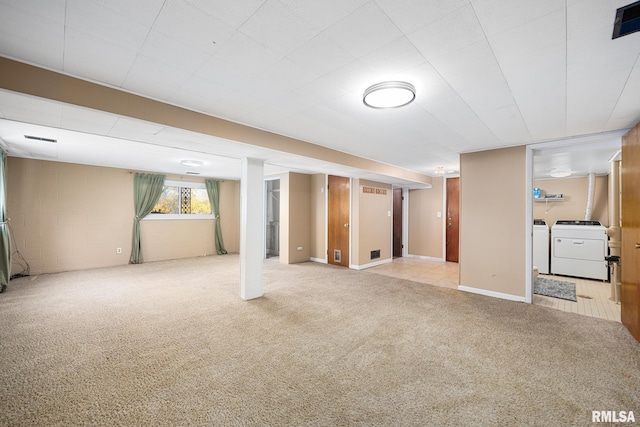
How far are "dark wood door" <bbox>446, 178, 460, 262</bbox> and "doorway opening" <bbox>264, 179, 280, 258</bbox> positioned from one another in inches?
188

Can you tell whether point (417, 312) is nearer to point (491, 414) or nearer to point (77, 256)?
point (491, 414)

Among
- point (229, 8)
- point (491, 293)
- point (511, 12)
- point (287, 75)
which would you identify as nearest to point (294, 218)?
point (491, 293)

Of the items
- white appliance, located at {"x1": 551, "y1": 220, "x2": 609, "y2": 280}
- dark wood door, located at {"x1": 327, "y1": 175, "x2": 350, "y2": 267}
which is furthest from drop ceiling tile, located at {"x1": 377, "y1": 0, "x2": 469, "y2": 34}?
white appliance, located at {"x1": 551, "y1": 220, "x2": 609, "y2": 280}

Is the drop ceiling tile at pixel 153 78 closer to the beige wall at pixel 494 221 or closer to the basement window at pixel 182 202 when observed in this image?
the beige wall at pixel 494 221

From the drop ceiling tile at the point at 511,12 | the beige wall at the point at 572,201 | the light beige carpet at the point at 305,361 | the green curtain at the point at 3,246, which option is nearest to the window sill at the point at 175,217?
the green curtain at the point at 3,246

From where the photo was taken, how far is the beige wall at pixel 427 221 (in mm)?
7184

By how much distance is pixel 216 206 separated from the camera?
780 cm

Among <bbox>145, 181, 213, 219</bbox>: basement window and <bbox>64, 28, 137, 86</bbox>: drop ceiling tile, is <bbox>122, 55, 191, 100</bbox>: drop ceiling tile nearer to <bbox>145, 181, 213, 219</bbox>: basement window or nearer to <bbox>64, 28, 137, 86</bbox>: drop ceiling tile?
<bbox>64, 28, 137, 86</bbox>: drop ceiling tile

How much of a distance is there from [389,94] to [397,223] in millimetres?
6187

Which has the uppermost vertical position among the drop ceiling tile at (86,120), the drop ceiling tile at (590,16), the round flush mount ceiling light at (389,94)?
the drop ceiling tile at (590,16)

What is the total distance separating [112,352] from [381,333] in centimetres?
256

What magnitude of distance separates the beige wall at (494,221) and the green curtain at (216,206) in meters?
6.34

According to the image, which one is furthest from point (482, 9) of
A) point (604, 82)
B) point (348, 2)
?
point (604, 82)

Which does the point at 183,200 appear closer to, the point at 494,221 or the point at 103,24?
the point at 103,24
